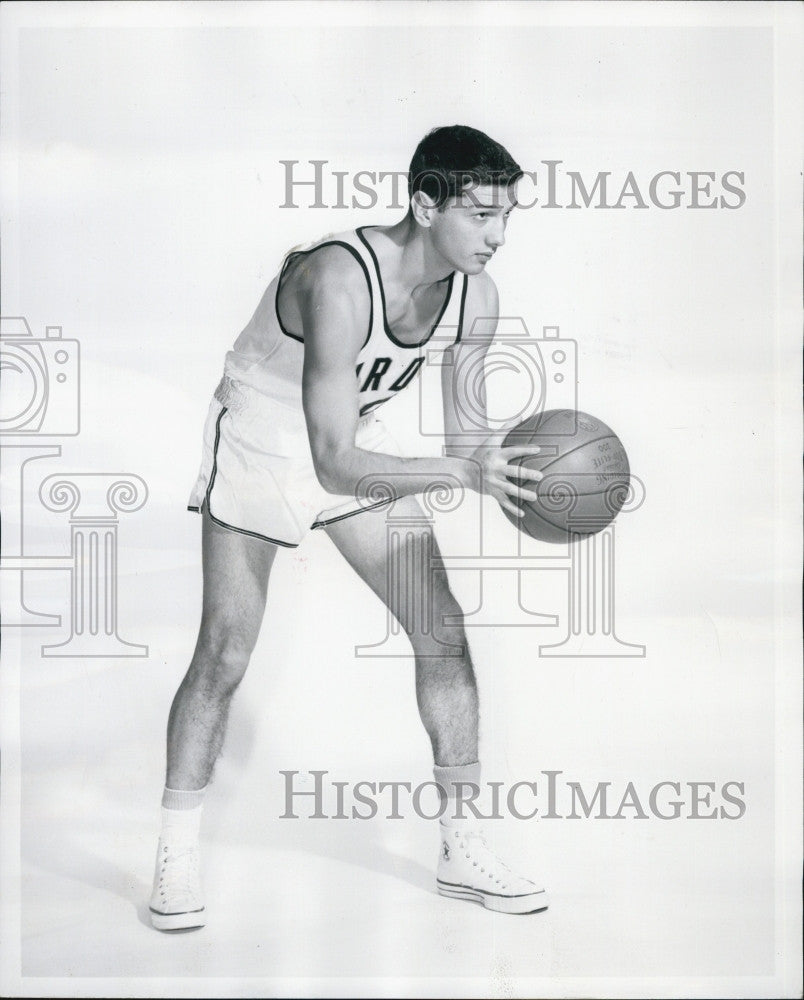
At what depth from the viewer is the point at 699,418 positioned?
2.85m

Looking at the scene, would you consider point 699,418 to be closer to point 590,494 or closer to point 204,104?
point 590,494

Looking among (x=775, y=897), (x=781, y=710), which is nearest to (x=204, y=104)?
(x=781, y=710)

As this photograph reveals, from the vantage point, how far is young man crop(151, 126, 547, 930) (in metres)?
2.70

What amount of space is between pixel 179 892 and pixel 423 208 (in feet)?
6.05

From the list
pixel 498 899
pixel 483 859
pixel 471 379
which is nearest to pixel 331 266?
pixel 471 379

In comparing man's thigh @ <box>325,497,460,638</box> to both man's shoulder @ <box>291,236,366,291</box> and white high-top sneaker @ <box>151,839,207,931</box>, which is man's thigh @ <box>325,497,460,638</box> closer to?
man's shoulder @ <box>291,236,366,291</box>

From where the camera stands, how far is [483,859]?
9.23ft

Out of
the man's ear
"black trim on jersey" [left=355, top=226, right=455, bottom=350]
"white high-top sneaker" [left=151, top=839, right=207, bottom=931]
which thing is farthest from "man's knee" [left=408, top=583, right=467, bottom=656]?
the man's ear

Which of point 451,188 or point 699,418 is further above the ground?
point 451,188

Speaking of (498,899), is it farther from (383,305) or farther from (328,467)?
(383,305)

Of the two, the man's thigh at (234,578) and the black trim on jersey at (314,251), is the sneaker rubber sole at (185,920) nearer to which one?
the man's thigh at (234,578)

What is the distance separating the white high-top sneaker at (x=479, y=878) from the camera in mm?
2801

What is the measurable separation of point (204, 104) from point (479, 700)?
170cm

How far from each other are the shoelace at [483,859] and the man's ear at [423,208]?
155 cm
